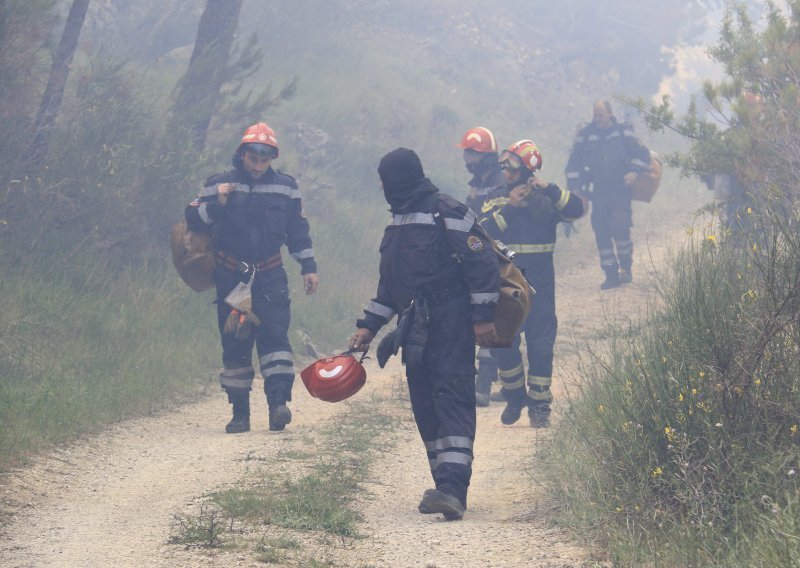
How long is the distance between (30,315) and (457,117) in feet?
53.1

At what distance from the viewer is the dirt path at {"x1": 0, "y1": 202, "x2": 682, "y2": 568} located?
15.4 ft

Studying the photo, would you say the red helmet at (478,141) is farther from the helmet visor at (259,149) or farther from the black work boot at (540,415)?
the black work boot at (540,415)

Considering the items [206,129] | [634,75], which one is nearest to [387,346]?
[206,129]

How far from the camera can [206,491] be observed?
6137 millimetres

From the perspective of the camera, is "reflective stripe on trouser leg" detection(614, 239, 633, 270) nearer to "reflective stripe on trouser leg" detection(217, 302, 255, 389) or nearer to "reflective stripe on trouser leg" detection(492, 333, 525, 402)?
"reflective stripe on trouser leg" detection(492, 333, 525, 402)

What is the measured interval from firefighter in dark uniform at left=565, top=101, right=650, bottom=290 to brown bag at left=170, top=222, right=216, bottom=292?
27.1 ft

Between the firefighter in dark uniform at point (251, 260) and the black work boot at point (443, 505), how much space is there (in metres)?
3.03

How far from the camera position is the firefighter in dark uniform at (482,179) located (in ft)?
32.9

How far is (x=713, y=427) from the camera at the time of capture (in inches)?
181

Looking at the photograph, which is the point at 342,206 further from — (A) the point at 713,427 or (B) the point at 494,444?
(A) the point at 713,427

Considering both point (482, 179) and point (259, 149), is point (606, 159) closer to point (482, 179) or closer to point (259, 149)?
point (482, 179)

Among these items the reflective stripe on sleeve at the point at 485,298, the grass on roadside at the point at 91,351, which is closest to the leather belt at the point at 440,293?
the reflective stripe on sleeve at the point at 485,298

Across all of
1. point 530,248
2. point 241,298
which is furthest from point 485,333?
point 530,248

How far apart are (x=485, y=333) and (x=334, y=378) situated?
88cm
